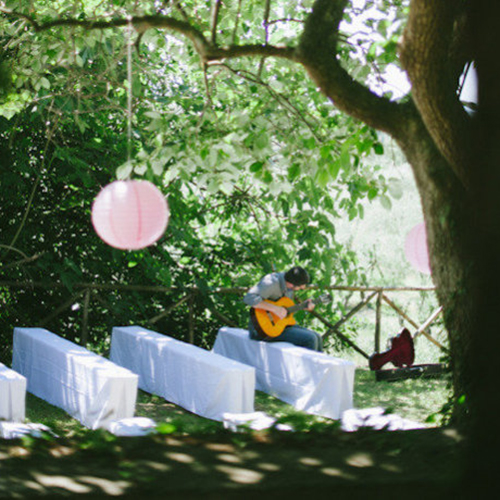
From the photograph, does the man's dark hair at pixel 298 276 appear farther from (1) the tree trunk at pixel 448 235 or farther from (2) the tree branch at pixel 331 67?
(2) the tree branch at pixel 331 67

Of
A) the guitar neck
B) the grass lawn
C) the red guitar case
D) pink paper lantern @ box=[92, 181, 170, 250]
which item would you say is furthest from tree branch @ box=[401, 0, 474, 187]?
the red guitar case

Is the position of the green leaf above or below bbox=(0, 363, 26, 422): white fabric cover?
above

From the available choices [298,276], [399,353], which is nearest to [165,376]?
[298,276]

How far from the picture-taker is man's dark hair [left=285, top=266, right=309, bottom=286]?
812 centimetres

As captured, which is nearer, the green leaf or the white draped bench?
the green leaf

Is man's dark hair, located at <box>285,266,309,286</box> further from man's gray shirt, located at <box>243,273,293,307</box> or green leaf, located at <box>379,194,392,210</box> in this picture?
green leaf, located at <box>379,194,392,210</box>

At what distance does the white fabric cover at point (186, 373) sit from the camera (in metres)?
6.86

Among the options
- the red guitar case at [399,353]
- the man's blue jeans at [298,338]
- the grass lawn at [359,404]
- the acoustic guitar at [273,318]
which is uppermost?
the acoustic guitar at [273,318]

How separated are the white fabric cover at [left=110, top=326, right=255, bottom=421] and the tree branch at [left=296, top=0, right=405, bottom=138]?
3632 mm

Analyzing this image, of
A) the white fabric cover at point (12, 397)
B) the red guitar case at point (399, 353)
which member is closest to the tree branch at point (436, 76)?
the white fabric cover at point (12, 397)

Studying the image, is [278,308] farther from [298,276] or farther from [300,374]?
[300,374]

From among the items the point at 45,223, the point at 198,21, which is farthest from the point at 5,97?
the point at 45,223

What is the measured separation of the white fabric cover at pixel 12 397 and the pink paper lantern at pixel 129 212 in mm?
1474

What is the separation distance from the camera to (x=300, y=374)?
773cm
